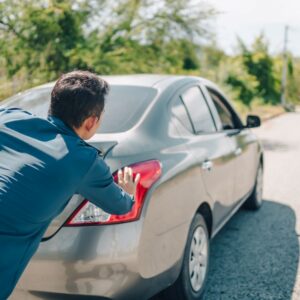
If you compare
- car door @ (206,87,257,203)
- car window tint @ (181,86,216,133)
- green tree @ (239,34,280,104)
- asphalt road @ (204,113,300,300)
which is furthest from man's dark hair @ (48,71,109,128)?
green tree @ (239,34,280,104)

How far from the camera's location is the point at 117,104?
3.39m

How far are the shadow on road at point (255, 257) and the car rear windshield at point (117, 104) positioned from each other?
1.45 metres

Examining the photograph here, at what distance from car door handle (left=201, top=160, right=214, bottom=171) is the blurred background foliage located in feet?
17.7

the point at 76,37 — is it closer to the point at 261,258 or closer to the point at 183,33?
the point at 183,33

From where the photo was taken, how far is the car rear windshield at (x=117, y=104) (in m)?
3.16

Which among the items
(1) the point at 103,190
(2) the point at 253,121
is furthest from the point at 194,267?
(2) the point at 253,121

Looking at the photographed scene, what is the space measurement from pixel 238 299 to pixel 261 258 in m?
0.91

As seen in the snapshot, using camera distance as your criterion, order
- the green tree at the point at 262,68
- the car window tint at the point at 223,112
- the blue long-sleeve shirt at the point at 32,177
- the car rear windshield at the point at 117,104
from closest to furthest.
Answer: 1. the blue long-sleeve shirt at the point at 32,177
2. the car rear windshield at the point at 117,104
3. the car window tint at the point at 223,112
4. the green tree at the point at 262,68

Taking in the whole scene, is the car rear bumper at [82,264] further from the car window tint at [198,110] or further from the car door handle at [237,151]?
the car door handle at [237,151]

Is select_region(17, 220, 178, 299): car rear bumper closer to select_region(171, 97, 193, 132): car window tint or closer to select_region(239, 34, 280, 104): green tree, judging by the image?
select_region(171, 97, 193, 132): car window tint

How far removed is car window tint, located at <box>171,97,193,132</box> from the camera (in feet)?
11.6

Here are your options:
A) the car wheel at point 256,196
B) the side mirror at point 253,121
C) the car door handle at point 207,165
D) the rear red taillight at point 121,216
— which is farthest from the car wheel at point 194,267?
the car wheel at point 256,196

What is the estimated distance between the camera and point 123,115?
128 inches

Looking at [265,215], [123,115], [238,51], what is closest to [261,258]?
[265,215]
